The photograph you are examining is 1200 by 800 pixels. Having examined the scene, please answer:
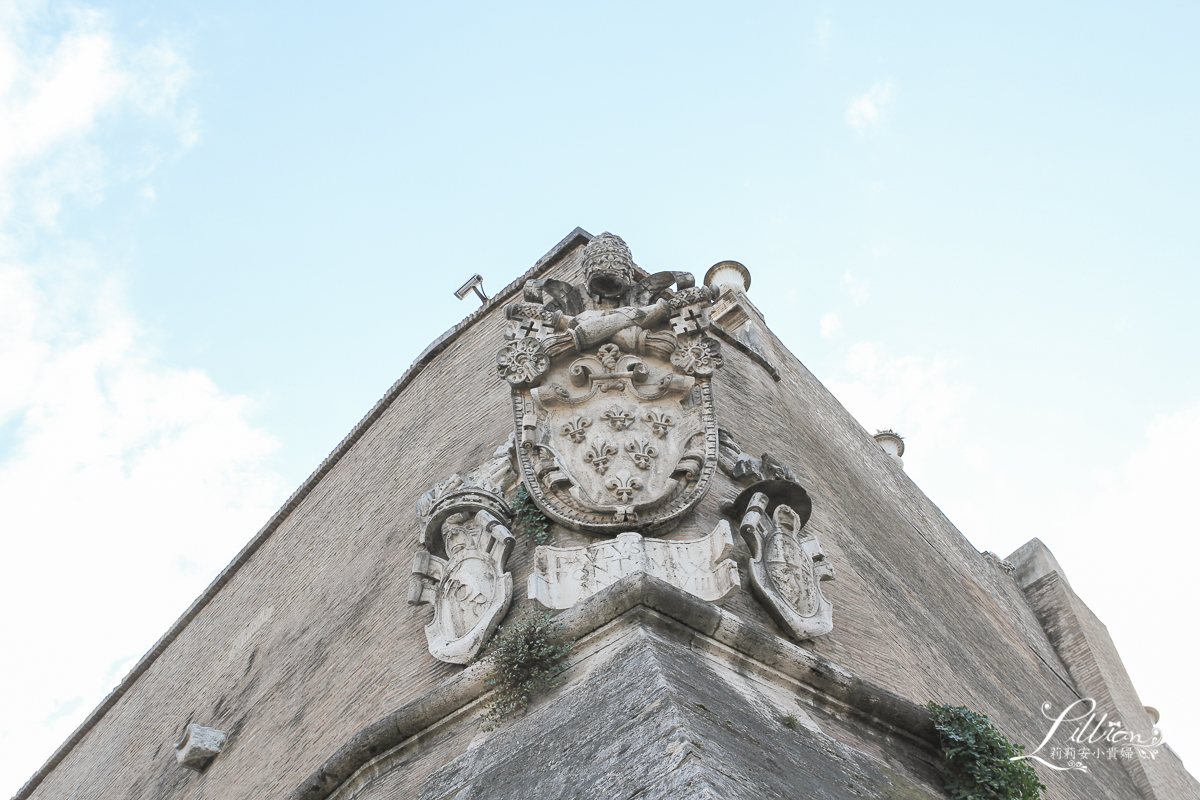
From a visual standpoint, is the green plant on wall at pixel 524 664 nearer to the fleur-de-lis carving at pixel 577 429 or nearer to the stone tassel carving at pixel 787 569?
the stone tassel carving at pixel 787 569

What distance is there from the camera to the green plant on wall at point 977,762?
4902 millimetres

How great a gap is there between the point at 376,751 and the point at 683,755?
6.83 ft

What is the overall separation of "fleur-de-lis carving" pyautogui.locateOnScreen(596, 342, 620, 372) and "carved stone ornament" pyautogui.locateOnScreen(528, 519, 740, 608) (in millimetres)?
1115

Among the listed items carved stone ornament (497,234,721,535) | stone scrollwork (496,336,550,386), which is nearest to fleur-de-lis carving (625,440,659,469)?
carved stone ornament (497,234,721,535)

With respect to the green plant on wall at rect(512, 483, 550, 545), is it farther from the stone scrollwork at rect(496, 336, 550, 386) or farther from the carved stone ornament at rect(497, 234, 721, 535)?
the stone scrollwork at rect(496, 336, 550, 386)

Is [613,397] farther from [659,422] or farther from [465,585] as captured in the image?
[465,585]

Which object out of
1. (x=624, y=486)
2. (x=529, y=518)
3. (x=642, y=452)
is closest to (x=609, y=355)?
(x=642, y=452)

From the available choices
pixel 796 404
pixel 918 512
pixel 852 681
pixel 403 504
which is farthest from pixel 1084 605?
pixel 852 681

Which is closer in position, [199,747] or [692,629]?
[692,629]

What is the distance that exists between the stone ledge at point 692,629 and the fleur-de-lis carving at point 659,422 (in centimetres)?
125

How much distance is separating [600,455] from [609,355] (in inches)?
25.7

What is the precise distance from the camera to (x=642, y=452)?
570cm

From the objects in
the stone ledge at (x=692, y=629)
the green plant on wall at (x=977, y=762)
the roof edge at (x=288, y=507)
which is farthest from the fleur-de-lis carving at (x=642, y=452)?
the roof edge at (x=288, y=507)

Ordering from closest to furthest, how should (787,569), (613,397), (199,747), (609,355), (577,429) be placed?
1. (787,569)
2. (577,429)
3. (613,397)
4. (609,355)
5. (199,747)
